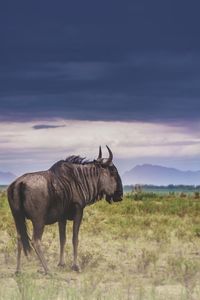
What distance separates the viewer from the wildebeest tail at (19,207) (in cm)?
1214

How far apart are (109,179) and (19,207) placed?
1774 mm

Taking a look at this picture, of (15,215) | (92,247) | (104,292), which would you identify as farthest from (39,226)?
(92,247)

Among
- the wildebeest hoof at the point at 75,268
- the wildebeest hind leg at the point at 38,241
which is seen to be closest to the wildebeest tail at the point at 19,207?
the wildebeest hind leg at the point at 38,241

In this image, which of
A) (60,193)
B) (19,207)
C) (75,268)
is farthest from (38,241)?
(75,268)

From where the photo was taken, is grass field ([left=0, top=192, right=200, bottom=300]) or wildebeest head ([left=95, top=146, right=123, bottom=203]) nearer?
grass field ([left=0, top=192, right=200, bottom=300])

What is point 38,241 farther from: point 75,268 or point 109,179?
point 109,179

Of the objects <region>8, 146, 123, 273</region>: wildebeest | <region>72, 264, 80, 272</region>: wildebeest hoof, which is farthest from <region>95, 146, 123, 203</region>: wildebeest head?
<region>72, 264, 80, 272</region>: wildebeest hoof

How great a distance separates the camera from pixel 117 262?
14.4 metres

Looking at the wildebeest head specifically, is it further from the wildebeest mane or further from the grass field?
the grass field

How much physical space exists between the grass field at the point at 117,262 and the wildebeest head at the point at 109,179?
4.50 ft

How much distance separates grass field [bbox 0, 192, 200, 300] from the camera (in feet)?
33.5

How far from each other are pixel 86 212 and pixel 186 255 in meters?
10.2

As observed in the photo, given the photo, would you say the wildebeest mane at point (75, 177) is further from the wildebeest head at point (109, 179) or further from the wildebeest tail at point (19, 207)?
the wildebeest tail at point (19, 207)

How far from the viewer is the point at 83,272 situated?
12.8m
